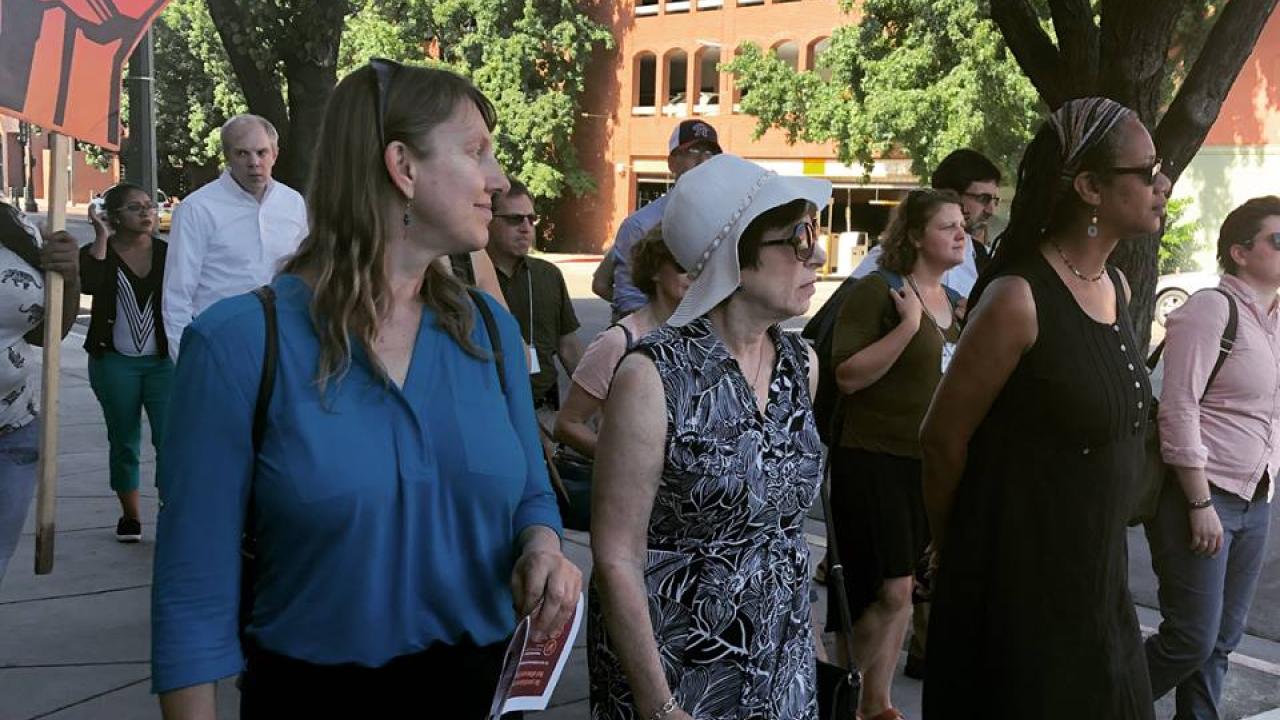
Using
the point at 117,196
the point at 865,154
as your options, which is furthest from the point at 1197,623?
the point at 865,154

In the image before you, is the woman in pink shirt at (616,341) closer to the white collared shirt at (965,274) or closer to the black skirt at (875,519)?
the black skirt at (875,519)

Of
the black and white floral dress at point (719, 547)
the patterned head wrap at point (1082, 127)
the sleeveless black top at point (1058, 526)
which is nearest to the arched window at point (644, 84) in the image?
the patterned head wrap at point (1082, 127)

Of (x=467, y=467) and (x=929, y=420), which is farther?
(x=929, y=420)

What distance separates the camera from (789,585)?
2.68 meters

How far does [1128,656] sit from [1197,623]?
46.0 inches

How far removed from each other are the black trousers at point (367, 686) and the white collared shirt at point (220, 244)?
3846mm

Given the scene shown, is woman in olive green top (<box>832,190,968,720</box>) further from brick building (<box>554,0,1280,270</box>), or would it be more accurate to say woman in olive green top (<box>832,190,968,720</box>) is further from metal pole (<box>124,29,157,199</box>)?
brick building (<box>554,0,1280,270</box>)

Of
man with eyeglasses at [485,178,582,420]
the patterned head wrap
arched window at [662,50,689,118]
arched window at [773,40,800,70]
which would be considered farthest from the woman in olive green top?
arched window at [662,50,689,118]

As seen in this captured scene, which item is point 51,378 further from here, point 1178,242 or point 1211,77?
point 1178,242

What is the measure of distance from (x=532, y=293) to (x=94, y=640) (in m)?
2.42

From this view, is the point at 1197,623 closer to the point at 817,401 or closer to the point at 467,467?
the point at 817,401

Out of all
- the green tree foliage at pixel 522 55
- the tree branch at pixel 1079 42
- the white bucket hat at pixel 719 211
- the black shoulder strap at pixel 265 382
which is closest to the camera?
the black shoulder strap at pixel 265 382

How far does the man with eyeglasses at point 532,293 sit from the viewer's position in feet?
18.4

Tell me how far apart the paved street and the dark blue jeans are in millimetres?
850
